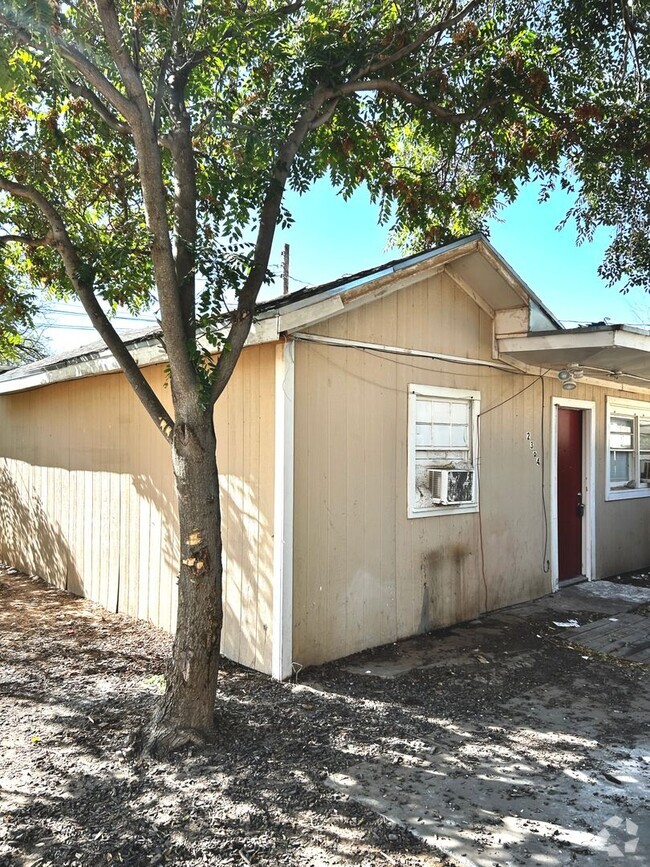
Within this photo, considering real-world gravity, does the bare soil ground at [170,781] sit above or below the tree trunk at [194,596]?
below

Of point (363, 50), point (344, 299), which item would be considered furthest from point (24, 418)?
point (363, 50)

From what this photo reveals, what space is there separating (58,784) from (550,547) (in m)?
5.99

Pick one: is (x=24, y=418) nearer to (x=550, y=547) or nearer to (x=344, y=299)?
(x=344, y=299)

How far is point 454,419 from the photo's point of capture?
6.34m

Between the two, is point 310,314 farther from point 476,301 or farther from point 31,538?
point 31,538

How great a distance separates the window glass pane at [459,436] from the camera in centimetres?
632

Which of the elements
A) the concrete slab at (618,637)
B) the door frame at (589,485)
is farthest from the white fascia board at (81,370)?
the door frame at (589,485)

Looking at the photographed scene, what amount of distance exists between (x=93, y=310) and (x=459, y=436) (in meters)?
3.86

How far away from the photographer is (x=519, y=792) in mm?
3135

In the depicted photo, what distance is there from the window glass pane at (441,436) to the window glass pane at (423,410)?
16 centimetres

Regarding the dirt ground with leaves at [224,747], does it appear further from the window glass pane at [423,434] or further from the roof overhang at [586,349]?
the roof overhang at [586,349]

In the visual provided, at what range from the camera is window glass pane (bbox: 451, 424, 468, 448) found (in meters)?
6.32

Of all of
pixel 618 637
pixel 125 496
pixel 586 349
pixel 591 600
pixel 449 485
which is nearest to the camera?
pixel 618 637

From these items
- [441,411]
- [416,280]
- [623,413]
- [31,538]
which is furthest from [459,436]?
[31,538]
